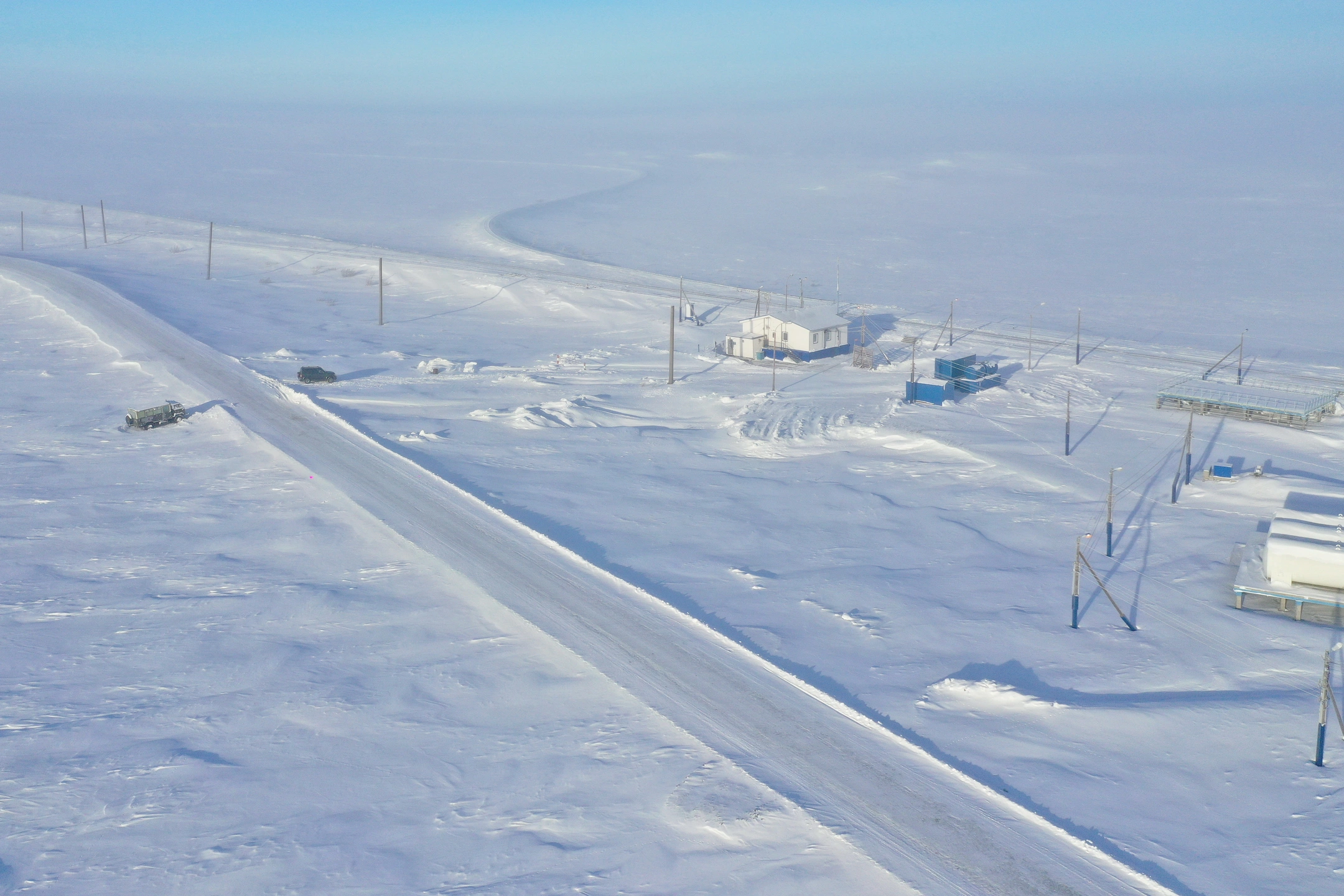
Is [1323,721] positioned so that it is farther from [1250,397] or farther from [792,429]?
[1250,397]

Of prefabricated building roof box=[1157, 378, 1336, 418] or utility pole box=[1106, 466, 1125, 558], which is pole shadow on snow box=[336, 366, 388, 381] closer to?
utility pole box=[1106, 466, 1125, 558]

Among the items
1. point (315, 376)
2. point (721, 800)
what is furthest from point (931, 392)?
point (721, 800)

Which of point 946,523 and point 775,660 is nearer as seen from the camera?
point 775,660

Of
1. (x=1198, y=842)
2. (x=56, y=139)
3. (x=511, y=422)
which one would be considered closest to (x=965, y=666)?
(x=1198, y=842)

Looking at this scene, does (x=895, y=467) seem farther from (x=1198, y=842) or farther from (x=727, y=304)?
(x=727, y=304)

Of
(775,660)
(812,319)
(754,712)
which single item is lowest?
(754,712)

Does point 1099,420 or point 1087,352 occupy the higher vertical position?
point 1087,352

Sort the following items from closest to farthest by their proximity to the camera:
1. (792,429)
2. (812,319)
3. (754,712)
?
(754,712) < (792,429) < (812,319)
